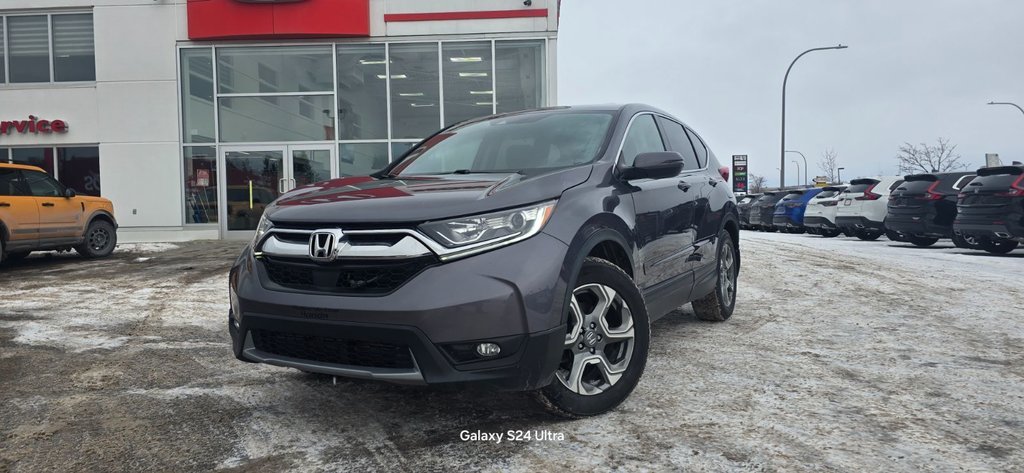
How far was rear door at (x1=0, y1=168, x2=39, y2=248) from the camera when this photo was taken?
10.2 metres

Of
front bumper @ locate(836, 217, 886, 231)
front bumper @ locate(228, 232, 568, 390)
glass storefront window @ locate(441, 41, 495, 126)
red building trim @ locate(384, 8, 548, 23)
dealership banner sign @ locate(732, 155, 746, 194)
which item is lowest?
front bumper @ locate(836, 217, 886, 231)

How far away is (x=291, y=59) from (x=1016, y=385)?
15860 mm

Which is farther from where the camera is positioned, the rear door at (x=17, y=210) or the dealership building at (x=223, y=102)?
the dealership building at (x=223, y=102)

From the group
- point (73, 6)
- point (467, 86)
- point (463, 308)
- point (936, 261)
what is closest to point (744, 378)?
point (463, 308)

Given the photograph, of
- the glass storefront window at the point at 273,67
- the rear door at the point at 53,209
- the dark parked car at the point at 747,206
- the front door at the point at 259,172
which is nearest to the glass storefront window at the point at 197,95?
the glass storefront window at the point at 273,67

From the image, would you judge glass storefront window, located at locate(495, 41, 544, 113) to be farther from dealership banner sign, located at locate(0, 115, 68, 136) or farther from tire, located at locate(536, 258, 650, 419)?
tire, located at locate(536, 258, 650, 419)

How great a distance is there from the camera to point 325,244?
2.74 metres

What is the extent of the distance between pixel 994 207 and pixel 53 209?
15.3m

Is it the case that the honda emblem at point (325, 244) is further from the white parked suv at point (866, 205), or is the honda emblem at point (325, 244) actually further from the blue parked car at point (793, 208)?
the blue parked car at point (793, 208)

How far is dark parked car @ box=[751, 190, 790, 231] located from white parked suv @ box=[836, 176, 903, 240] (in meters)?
6.33

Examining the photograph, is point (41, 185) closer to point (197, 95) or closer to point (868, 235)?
point (197, 95)

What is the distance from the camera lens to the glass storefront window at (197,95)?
1639 centimetres

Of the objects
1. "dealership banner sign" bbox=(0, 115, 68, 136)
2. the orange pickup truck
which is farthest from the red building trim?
"dealership banner sign" bbox=(0, 115, 68, 136)

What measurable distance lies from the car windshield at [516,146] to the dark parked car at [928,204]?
1177 centimetres
